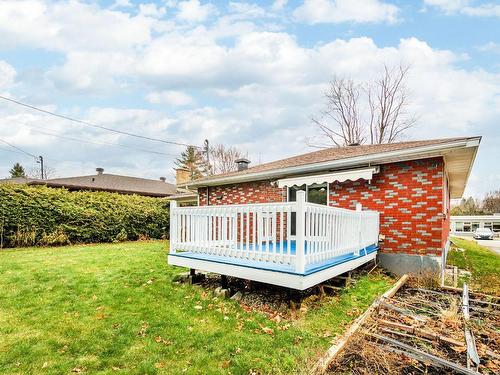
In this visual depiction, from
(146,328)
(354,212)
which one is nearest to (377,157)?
(354,212)

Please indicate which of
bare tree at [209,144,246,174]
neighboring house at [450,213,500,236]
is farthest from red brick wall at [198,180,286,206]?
neighboring house at [450,213,500,236]

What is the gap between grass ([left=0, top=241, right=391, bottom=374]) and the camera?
11.1ft

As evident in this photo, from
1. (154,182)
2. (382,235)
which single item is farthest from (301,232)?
(154,182)

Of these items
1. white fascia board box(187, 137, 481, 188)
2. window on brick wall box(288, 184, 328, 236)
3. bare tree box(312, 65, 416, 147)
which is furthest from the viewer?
bare tree box(312, 65, 416, 147)

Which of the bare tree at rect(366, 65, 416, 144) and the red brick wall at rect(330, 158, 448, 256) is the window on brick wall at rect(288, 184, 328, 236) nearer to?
the red brick wall at rect(330, 158, 448, 256)

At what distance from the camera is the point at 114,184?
957 inches

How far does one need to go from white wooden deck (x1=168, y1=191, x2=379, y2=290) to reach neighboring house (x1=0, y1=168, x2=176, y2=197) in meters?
17.6

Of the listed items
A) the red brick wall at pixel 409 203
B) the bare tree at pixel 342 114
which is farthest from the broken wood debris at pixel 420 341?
the bare tree at pixel 342 114

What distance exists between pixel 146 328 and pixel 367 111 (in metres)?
27.7

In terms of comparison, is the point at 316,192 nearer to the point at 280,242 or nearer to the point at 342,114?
the point at 280,242

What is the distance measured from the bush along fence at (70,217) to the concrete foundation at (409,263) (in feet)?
43.0

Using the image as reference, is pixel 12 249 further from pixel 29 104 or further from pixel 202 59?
pixel 202 59

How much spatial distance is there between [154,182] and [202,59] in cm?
1801

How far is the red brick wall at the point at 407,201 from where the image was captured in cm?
746
